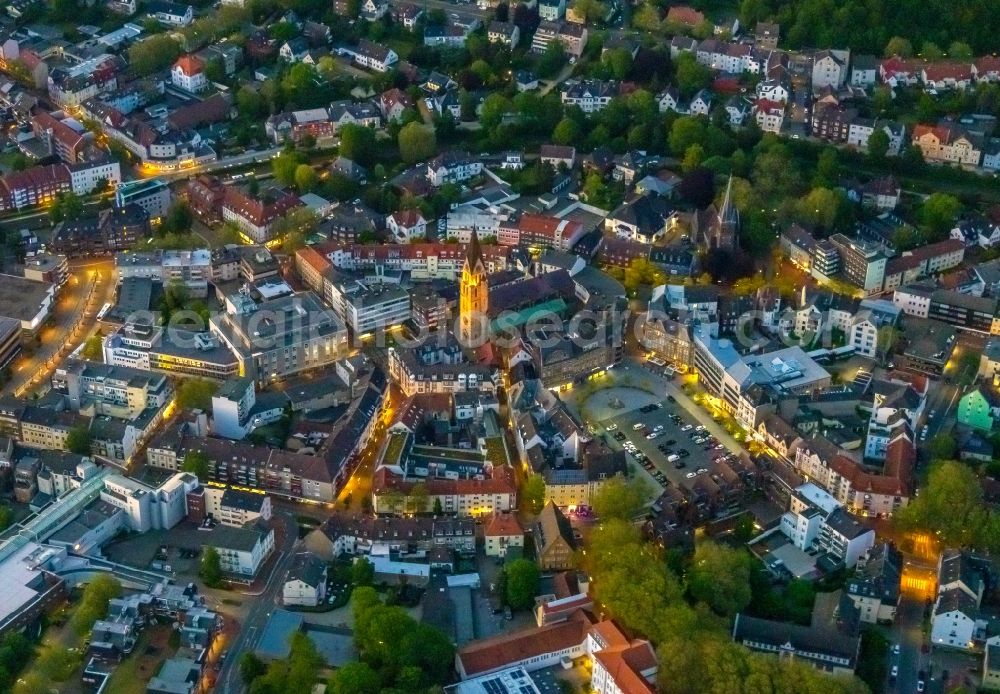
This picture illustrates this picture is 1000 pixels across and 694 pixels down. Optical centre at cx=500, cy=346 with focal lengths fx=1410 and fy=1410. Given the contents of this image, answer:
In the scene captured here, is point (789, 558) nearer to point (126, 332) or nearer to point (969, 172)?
point (126, 332)

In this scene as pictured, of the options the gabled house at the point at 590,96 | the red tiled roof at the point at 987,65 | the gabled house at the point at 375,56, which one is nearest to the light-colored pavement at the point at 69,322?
the gabled house at the point at 375,56

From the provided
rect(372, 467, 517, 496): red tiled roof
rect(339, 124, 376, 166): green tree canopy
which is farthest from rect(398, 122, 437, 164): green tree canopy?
rect(372, 467, 517, 496): red tiled roof

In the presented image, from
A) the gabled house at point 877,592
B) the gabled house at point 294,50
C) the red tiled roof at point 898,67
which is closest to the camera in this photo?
A: the gabled house at point 877,592

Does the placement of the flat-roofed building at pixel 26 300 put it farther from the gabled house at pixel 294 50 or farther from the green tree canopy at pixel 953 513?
the green tree canopy at pixel 953 513

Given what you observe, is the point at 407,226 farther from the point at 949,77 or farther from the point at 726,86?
the point at 949,77

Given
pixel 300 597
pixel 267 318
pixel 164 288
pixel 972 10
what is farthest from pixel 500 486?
pixel 972 10
